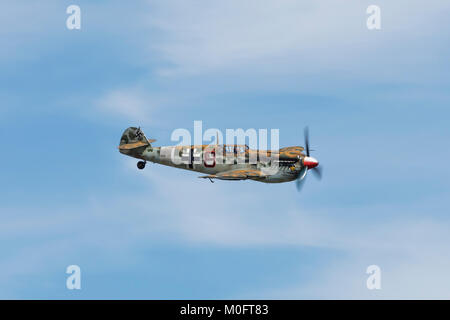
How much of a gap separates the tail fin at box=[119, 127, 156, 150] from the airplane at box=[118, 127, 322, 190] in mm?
2672

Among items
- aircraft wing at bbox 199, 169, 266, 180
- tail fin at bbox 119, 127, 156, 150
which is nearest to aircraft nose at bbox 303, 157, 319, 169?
aircraft wing at bbox 199, 169, 266, 180

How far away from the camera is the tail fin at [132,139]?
67250 mm

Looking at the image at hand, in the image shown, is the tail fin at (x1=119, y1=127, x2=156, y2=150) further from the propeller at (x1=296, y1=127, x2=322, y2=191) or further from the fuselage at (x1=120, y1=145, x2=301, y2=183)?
the propeller at (x1=296, y1=127, x2=322, y2=191)

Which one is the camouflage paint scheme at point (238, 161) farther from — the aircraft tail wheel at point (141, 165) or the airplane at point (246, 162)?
the aircraft tail wheel at point (141, 165)

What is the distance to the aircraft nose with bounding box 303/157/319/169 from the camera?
63.2 m

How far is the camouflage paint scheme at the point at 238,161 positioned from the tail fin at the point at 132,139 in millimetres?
210

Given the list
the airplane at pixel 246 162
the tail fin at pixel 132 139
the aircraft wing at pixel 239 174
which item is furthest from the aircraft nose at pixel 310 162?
the tail fin at pixel 132 139

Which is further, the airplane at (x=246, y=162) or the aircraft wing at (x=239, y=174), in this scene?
the airplane at (x=246, y=162)

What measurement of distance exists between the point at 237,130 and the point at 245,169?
16.3ft
